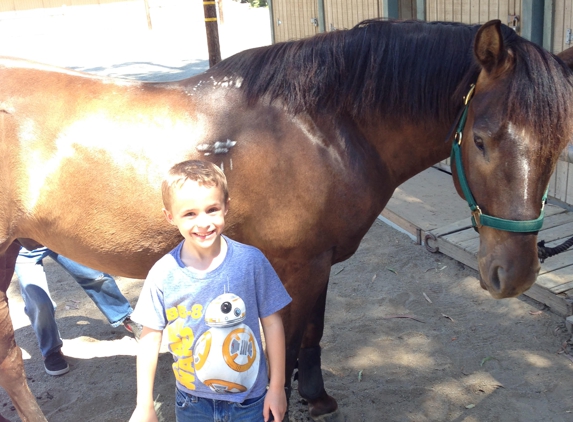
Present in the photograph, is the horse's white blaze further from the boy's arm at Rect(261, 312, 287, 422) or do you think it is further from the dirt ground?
the dirt ground

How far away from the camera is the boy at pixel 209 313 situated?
163 centimetres

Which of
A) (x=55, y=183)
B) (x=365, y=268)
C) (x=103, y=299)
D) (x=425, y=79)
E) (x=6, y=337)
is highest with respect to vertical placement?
(x=425, y=79)

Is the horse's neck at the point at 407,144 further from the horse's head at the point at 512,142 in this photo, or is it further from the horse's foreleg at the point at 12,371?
the horse's foreleg at the point at 12,371

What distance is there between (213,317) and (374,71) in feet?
3.73

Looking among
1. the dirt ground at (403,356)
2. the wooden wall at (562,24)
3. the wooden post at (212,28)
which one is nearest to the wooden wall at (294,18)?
the wooden post at (212,28)

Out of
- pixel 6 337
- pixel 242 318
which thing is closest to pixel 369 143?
pixel 242 318

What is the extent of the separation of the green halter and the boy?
0.77 meters

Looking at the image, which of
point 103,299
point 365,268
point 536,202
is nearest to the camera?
point 536,202

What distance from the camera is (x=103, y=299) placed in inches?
138

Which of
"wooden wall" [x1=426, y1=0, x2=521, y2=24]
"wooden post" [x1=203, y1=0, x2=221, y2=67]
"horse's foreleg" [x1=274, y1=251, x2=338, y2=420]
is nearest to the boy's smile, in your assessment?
"horse's foreleg" [x1=274, y1=251, x2=338, y2=420]

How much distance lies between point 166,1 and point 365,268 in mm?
26624

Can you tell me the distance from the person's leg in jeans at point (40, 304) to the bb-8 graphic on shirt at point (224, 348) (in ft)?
6.23

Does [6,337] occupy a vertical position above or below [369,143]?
below

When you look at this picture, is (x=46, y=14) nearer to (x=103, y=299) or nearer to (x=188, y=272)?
(x=103, y=299)
